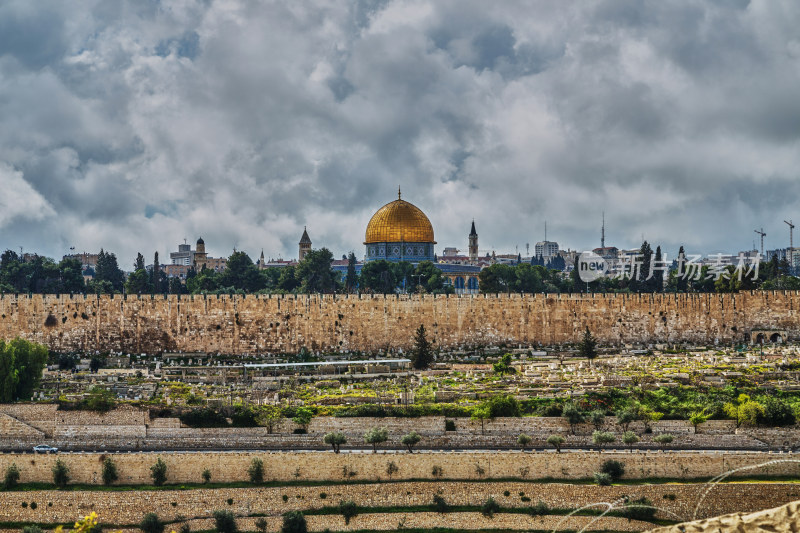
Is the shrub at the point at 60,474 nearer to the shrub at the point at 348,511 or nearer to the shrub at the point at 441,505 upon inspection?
the shrub at the point at 348,511

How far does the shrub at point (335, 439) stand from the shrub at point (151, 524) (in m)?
4.31

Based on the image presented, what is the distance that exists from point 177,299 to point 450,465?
2143 centimetres

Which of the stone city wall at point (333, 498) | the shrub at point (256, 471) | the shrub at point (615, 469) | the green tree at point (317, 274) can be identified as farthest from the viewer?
the green tree at point (317, 274)

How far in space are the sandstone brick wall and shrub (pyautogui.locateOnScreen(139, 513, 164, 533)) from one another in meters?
1.56

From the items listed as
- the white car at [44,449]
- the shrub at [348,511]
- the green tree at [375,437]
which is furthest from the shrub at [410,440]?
the white car at [44,449]

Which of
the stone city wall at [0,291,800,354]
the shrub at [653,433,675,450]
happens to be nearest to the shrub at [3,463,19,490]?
the shrub at [653,433,675,450]

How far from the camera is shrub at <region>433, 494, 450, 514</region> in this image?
23.2 metres

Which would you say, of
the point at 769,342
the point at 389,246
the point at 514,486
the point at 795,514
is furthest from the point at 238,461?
the point at 389,246

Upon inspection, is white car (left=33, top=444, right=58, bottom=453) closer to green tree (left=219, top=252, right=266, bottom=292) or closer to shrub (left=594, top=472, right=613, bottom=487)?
shrub (left=594, top=472, right=613, bottom=487)

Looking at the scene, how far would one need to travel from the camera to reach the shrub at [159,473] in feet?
80.2

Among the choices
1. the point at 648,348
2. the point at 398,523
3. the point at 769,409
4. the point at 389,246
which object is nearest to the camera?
the point at 398,523

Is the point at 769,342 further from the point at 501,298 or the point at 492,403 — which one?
the point at 492,403

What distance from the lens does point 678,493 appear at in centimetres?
2305

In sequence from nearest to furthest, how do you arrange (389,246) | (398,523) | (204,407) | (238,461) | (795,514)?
1. (795,514)
2. (398,523)
3. (238,461)
4. (204,407)
5. (389,246)
